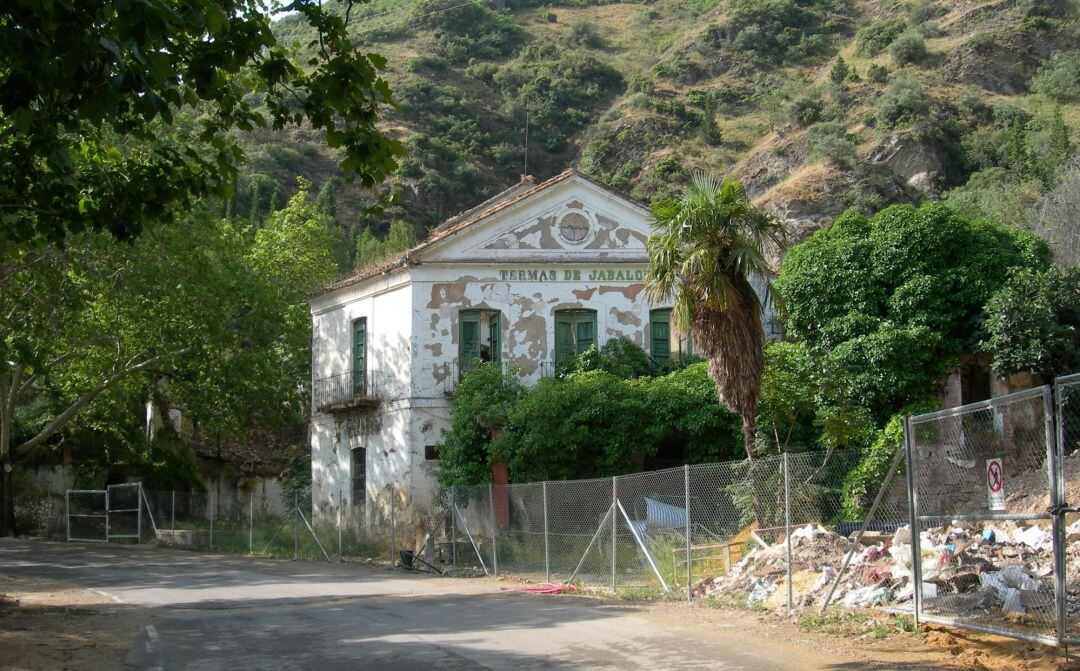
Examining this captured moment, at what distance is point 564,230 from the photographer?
96.1ft

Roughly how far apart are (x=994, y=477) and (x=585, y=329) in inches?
775

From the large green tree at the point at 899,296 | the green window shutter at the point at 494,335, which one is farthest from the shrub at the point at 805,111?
the green window shutter at the point at 494,335

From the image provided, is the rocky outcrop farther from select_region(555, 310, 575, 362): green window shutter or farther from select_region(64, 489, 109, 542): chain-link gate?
select_region(64, 489, 109, 542): chain-link gate

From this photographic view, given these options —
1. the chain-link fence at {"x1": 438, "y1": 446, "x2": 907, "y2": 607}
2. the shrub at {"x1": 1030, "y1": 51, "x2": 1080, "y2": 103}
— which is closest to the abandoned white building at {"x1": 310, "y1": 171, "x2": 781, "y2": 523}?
the chain-link fence at {"x1": 438, "y1": 446, "x2": 907, "y2": 607}

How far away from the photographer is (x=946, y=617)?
35.8 ft

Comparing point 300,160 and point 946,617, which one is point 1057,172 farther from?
point 300,160

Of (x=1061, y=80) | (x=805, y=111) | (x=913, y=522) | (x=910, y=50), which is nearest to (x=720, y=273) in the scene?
(x=913, y=522)

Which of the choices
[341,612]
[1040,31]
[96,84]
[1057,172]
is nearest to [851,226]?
[341,612]

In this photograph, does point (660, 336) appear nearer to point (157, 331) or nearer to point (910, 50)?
point (157, 331)

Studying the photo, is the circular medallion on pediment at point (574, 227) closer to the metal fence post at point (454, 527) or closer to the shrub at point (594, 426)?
the shrub at point (594, 426)

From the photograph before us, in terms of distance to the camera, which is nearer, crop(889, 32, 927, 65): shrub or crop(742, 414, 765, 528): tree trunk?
crop(742, 414, 765, 528): tree trunk

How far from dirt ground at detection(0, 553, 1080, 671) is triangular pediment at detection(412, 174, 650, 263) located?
13.4 m

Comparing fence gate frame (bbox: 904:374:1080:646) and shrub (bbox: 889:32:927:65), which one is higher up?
shrub (bbox: 889:32:927:65)

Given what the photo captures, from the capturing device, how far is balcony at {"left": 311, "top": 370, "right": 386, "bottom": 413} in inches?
1184
